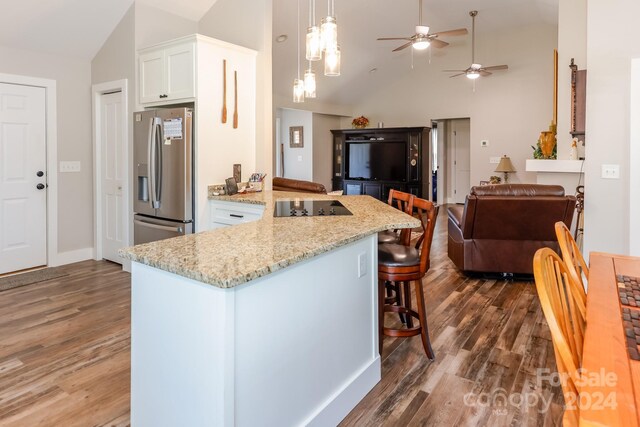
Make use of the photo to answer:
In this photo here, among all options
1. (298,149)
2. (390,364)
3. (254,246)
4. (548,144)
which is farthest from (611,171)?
(298,149)

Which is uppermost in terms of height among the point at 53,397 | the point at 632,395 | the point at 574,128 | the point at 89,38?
the point at 89,38

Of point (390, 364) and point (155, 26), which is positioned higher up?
point (155, 26)

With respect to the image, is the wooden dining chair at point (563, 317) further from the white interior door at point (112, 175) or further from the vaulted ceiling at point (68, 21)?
the vaulted ceiling at point (68, 21)

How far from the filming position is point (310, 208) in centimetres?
278

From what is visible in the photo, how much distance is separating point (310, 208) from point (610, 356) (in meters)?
1.98

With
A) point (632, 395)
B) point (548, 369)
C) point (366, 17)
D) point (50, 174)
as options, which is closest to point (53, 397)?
point (632, 395)

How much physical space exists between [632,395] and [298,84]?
3.18 metres

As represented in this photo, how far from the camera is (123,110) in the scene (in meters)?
4.53

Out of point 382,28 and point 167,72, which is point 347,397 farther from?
point 382,28

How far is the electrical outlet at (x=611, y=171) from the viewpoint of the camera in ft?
11.9

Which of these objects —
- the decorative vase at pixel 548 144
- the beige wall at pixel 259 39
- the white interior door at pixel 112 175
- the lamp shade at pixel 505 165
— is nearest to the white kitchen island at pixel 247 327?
the beige wall at pixel 259 39

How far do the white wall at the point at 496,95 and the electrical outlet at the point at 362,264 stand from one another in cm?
786

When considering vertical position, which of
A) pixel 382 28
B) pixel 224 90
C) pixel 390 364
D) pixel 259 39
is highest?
pixel 382 28

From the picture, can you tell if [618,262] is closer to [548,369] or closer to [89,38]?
[548,369]
